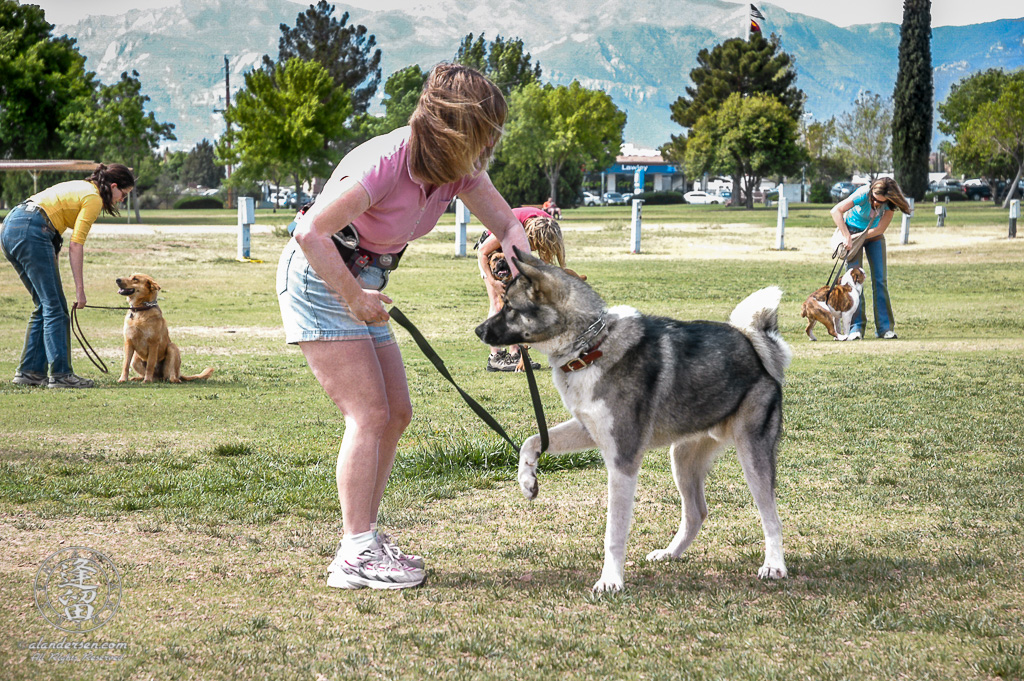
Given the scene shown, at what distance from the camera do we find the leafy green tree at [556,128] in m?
75.0

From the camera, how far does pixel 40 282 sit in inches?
400

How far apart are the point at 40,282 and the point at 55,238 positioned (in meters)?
0.47

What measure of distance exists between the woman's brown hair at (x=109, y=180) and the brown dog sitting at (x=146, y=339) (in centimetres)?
83

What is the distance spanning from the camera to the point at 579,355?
462 cm

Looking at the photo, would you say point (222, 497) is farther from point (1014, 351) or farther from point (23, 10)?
point (23, 10)

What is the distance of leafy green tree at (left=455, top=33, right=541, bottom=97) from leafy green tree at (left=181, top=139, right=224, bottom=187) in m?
33.0

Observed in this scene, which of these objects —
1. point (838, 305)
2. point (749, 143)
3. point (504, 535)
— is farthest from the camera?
point (749, 143)

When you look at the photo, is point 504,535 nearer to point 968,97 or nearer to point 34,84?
point 34,84

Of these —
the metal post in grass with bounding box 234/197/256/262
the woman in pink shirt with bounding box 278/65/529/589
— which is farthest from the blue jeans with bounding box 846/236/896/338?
the metal post in grass with bounding box 234/197/256/262

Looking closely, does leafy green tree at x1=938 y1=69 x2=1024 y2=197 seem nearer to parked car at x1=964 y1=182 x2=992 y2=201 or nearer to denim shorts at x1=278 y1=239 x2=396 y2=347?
parked car at x1=964 y1=182 x2=992 y2=201

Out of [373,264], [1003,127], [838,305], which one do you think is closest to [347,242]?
[373,264]

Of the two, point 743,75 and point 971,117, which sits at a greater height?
point 743,75

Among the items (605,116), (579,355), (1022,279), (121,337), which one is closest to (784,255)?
(1022,279)

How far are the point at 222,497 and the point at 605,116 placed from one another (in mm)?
76162
